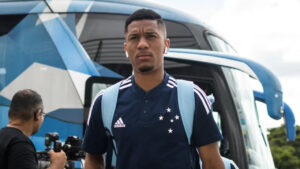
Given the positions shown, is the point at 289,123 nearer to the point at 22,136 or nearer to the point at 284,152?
the point at 22,136

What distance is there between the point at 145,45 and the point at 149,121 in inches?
14.3

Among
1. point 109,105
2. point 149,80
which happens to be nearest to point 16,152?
point 109,105

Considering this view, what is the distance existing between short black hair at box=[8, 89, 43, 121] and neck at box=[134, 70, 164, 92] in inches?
54.7

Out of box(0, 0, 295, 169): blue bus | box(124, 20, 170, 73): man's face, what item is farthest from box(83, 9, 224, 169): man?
box(0, 0, 295, 169): blue bus

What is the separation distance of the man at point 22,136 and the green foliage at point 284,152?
1497 inches

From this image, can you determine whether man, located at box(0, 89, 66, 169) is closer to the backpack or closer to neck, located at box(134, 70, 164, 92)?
the backpack

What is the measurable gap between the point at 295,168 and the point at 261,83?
36552 mm

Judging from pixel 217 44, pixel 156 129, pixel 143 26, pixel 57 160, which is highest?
pixel 217 44

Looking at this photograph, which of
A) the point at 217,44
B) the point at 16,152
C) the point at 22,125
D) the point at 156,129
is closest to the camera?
the point at 156,129

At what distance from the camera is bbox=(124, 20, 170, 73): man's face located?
1818 millimetres

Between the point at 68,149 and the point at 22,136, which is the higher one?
the point at 22,136

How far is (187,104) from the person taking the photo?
5.88 feet

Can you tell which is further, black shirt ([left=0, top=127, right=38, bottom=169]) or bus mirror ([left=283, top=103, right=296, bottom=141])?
bus mirror ([left=283, top=103, right=296, bottom=141])

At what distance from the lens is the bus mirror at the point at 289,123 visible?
214 inches
